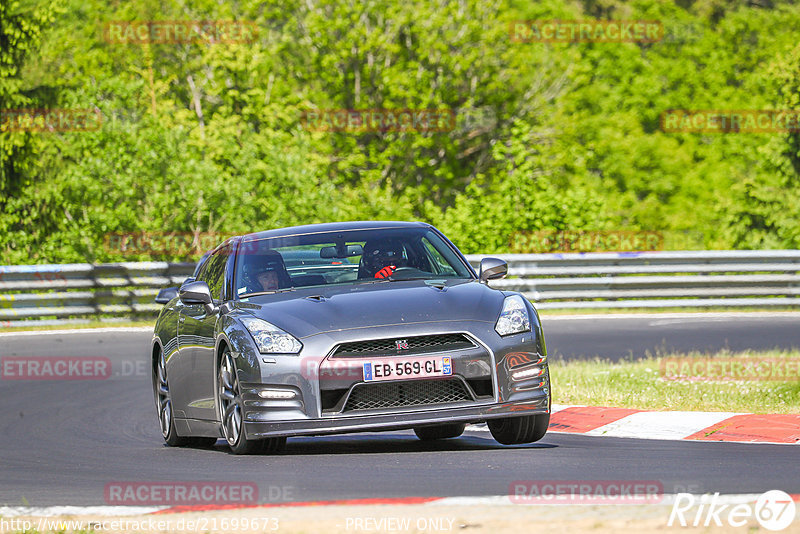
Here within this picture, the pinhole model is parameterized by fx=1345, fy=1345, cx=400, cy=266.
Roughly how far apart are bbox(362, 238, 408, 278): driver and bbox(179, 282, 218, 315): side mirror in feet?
3.41

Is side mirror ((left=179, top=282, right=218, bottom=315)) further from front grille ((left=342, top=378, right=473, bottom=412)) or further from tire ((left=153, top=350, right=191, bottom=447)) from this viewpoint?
front grille ((left=342, top=378, right=473, bottom=412))

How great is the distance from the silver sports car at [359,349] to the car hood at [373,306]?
1cm

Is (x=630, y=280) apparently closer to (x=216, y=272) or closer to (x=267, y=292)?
(x=216, y=272)

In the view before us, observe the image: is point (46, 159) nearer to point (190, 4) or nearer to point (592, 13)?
Answer: point (190, 4)

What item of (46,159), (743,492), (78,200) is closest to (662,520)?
(743,492)

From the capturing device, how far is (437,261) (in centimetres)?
906

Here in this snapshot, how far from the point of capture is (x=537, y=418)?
813cm

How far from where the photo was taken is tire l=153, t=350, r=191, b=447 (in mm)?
9539

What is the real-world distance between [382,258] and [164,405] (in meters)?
2.21

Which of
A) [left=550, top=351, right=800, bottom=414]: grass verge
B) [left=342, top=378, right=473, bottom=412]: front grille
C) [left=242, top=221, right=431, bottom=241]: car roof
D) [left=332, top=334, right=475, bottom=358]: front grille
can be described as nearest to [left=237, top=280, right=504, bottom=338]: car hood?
[left=332, top=334, right=475, bottom=358]: front grille

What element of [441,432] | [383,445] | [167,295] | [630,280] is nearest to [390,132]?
[630,280]

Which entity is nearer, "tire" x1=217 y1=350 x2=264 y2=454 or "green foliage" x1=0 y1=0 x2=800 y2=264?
"tire" x1=217 y1=350 x2=264 y2=454

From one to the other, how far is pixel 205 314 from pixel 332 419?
1748 millimetres

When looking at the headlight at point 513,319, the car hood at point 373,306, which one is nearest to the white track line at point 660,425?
the headlight at point 513,319
